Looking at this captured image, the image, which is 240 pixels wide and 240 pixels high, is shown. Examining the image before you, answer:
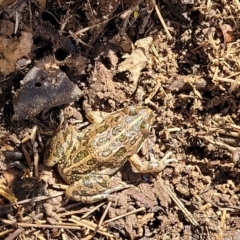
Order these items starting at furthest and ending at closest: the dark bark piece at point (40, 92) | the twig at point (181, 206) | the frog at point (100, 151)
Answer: the twig at point (181, 206) < the frog at point (100, 151) < the dark bark piece at point (40, 92)

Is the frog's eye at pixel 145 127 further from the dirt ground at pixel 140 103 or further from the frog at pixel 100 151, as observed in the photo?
the dirt ground at pixel 140 103

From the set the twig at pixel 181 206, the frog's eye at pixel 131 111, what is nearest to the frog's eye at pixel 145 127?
the frog's eye at pixel 131 111

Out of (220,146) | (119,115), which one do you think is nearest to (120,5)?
(119,115)

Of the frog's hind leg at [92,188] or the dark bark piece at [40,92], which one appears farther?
the frog's hind leg at [92,188]

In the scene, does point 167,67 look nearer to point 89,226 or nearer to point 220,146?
point 220,146

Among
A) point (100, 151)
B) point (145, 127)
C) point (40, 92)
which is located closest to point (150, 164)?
point (145, 127)

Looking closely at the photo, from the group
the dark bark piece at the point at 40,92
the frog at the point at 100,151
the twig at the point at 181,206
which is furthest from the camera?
the twig at the point at 181,206

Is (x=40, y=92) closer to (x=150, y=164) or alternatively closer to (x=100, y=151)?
(x=100, y=151)
